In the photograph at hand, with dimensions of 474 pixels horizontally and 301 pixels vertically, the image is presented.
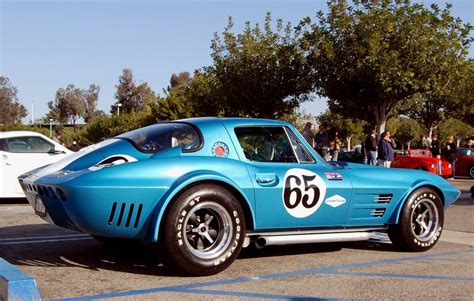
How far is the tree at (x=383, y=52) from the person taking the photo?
70.8ft

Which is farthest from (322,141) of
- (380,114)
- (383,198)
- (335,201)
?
(335,201)

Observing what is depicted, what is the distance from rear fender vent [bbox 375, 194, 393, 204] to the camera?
19.7ft

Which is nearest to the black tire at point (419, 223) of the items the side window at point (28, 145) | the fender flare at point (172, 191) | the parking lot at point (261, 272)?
the parking lot at point (261, 272)

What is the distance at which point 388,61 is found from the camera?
2122 cm

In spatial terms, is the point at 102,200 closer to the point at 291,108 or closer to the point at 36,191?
the point at 36,191

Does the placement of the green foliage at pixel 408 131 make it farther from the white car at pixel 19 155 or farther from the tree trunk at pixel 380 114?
the white car at pixel 19 155

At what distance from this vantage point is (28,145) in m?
11.8

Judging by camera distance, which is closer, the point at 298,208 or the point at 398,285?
the point at 398,285

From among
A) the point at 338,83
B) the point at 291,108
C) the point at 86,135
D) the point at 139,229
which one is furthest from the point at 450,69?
the point at 86,135

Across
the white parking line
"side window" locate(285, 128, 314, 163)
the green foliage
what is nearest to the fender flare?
"side window" locate(285, 128, 314, 163)

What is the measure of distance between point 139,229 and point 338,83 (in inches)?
Result: 770

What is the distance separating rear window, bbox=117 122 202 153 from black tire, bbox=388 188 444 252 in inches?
95.3

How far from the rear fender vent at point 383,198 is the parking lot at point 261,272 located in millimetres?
569

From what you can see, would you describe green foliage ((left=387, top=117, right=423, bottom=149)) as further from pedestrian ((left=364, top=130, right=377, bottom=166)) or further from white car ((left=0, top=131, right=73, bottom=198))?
white car ((left=0, top=131, right=73, bottom=198))
